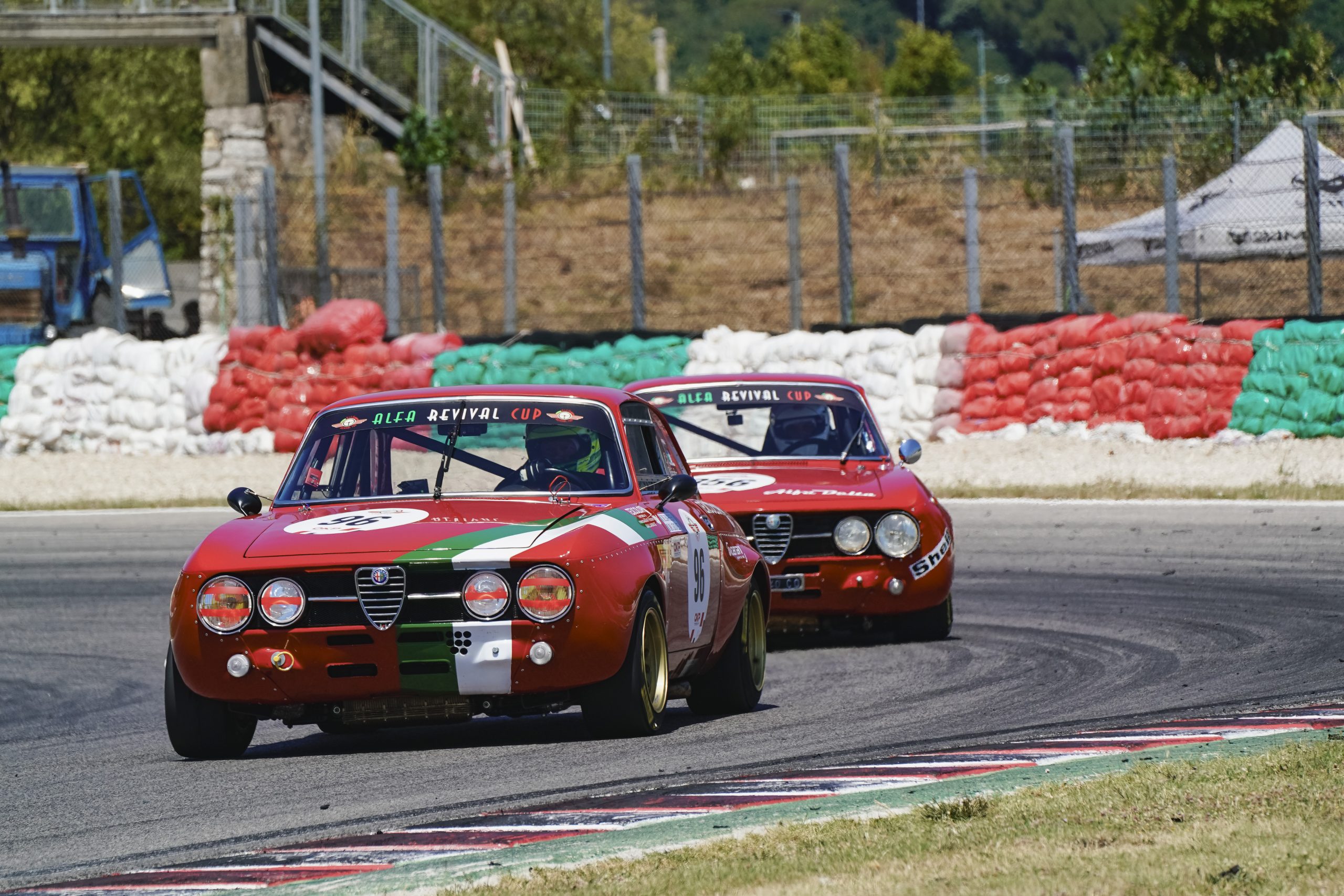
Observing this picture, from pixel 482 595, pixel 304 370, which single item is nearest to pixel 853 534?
pixel 482 595

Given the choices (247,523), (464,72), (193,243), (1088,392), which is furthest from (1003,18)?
(247,523)

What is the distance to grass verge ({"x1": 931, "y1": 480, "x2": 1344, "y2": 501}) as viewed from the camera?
49.2ft

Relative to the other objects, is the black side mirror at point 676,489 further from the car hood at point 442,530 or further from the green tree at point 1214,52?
the green tree at point 1214,52

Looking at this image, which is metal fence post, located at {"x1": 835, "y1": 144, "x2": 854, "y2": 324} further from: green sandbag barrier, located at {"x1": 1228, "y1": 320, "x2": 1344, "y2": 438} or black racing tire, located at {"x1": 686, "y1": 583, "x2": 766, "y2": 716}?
black racing tire, located at {"x1": 686, "y1": 583, "x2": 766, "y2": 716}

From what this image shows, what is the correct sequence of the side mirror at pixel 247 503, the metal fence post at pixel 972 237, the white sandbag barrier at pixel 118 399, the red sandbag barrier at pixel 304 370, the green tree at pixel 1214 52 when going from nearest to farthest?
the side mirror at pixel 247 503, the metal fence post at pixel 972 237, the red sandbag barrier at pixel 304 370, the white sandbag barrier at pixel 118 399, the green tree at pixel 1214 52

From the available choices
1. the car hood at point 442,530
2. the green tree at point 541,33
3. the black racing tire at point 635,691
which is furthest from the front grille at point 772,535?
the green tree at point 541,33

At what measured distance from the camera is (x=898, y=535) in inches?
390

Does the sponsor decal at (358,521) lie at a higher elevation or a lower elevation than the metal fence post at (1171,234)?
lower

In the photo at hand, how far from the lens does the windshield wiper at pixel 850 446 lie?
1072cm

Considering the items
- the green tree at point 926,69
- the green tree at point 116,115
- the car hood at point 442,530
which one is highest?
the green tree at point 926,69

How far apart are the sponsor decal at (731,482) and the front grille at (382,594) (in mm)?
3631

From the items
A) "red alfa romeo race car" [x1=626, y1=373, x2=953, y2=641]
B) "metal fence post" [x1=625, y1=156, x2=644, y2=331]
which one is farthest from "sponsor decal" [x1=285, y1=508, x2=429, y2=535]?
"metal fence post" [x1=625, y1=156, x2=644, y2=331]

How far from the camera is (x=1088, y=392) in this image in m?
18.0

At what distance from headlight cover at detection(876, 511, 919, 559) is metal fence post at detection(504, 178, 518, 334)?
1089cm
